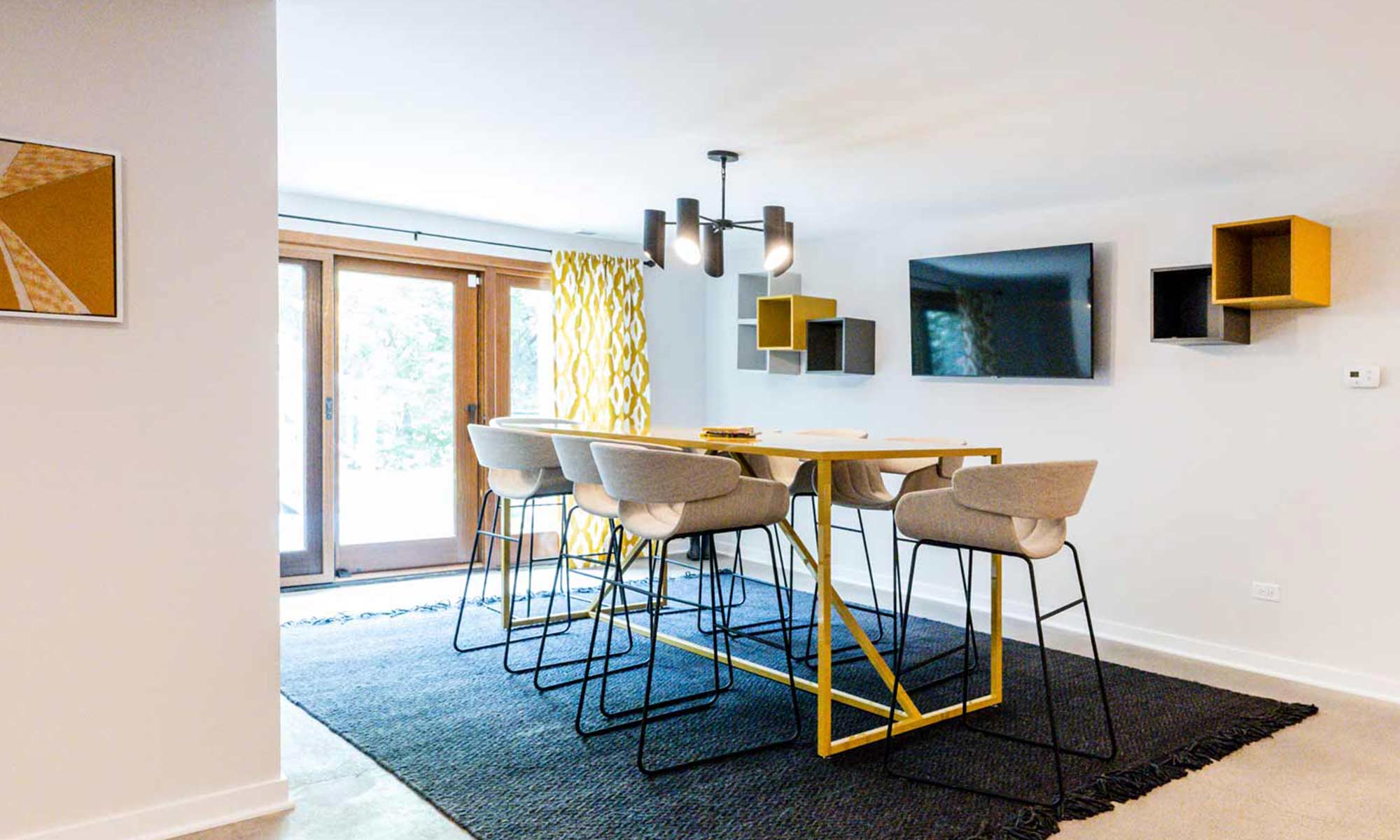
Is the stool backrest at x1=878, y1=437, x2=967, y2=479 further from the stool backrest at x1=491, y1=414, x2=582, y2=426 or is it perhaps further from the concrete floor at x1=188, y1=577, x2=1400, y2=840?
the stool backrest at x1=491, y1=414, x2=582, y2=426

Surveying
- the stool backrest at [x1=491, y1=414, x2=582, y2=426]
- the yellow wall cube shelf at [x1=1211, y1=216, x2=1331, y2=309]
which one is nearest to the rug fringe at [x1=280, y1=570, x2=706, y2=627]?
the stool backrest at [x1=491, y1=414, x2=582, y2=426]

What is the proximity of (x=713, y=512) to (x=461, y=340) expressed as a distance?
3526 millimetres

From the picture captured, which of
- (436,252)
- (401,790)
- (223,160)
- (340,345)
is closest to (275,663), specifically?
(401,790)

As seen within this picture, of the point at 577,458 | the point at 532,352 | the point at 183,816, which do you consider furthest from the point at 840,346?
the point at 183,816

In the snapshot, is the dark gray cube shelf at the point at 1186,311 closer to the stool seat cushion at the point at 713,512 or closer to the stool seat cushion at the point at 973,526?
the stool seat cushion at the point at 973,526

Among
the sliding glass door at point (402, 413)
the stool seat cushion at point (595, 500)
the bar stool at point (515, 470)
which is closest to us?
the stool seat cushion at point (595, 500)

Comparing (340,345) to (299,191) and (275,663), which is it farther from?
(275,663)

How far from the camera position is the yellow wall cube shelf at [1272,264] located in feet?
12.5

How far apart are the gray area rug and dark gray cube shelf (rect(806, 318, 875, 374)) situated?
6.37 ft

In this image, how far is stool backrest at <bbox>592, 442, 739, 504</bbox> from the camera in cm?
288

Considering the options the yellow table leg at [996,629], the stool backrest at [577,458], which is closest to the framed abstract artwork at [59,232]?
the stool backrest at [577,458]

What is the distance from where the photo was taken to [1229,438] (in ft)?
14.3

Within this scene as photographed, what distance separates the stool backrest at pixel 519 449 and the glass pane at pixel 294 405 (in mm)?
1865

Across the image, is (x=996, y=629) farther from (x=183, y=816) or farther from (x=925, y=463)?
(x=183, y=816)
